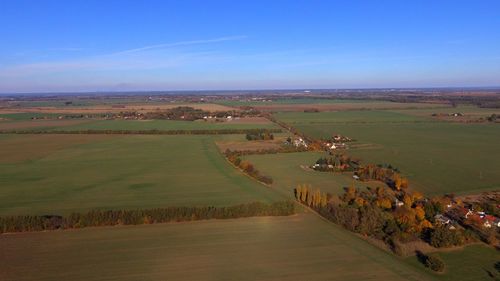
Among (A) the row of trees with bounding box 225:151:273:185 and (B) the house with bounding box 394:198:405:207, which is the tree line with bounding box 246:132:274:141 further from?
→ (B) the house with bounding box 394:198:405:207

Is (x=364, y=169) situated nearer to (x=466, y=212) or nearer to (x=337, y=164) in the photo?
(x=337, y=164)

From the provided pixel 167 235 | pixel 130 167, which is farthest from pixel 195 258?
pixel 130 167

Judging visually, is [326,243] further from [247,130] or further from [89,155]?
[247,130]

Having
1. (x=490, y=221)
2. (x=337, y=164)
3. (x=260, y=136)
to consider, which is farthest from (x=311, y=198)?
(x=260, y=136)

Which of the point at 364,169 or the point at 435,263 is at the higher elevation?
the point at 364,169

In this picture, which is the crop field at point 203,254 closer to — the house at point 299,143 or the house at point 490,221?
the house at point 490,221

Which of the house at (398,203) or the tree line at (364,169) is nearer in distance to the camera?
the house at (398,203)

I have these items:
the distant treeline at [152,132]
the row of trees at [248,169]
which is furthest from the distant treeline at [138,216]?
the distant treeline at [152,132]
